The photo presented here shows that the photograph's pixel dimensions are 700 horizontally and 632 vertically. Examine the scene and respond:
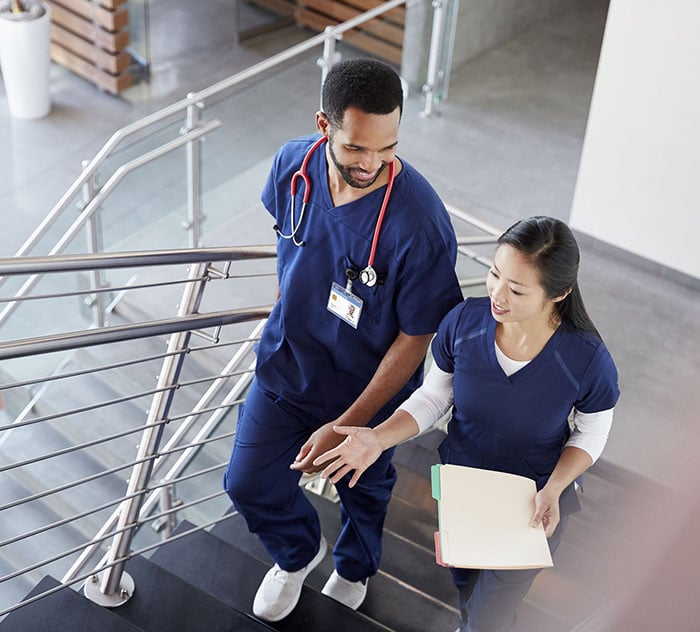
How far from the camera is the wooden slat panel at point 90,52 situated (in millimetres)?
6730

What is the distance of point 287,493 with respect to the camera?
7.72ft

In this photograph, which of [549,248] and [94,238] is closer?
[549,248]

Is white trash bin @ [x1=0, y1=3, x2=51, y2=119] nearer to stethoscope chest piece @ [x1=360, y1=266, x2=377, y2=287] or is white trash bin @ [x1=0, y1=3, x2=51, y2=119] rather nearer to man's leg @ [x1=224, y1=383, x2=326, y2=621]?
man's leg @ [x1=224, y1=383, x2=326, y2=621]

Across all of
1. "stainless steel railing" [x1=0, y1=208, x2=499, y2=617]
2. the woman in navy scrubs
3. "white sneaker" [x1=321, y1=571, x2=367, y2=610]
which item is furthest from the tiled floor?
"stainless steel railing" [x1=0, y1=208, x2=499, y2=617]

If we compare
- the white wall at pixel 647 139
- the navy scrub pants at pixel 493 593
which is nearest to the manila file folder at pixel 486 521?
the navy scrub pants at pixel 493 593

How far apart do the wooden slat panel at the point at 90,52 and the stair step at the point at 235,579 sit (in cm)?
486

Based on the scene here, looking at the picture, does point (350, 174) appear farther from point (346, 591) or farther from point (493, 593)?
point (346, 591)

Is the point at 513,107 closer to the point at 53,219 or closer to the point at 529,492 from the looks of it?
the point at 53,219

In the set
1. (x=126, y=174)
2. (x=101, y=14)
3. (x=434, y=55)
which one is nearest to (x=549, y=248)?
(x=126, y=174)

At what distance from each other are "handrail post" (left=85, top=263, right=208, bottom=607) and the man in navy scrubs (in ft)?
A: 0.64

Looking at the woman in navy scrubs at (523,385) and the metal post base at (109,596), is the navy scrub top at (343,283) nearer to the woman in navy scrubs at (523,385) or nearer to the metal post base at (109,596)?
the woman in navy scrubs at (523,385)

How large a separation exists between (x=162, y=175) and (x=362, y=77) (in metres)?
2.69

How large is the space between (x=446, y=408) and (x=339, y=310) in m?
0.32

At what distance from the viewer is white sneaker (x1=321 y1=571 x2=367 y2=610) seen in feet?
8.52
